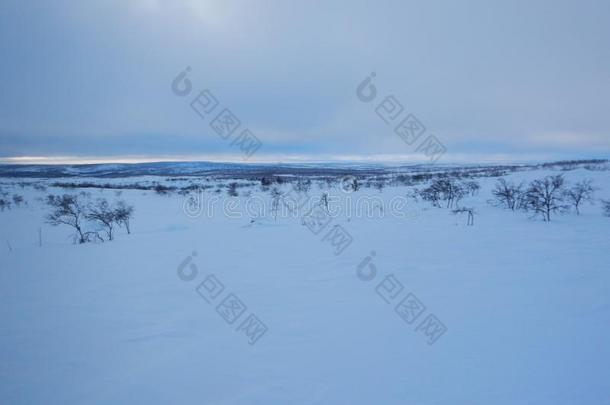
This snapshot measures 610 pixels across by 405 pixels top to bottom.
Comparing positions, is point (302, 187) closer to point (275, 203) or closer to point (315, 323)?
point (275, 203)

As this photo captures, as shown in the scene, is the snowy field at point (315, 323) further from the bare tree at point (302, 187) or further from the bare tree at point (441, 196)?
the bare tree at point (302, 187)

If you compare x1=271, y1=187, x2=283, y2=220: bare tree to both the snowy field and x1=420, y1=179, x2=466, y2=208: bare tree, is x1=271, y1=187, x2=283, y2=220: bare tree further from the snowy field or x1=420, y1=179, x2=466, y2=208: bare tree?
x1=420, y1=179, x2=466, y2=208: bare tree

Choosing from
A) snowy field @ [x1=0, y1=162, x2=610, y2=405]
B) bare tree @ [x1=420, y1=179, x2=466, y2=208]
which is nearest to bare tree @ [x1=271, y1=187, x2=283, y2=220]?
snowy field @ [x1=0, y1=162, x2=610, y2=405]

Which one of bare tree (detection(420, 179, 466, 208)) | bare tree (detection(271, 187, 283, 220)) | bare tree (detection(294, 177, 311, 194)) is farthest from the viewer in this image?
bare tree (detection(294, 177, 311, 194))

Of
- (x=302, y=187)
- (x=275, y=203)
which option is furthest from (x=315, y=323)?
(x=302, y=187)

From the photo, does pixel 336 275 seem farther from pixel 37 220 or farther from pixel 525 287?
pixel 37 220

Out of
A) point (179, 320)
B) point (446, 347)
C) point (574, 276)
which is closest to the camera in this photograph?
point (446, 347)

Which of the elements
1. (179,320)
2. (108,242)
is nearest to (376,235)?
(179,320)

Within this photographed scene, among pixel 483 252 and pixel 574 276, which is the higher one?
pixel 483 252
